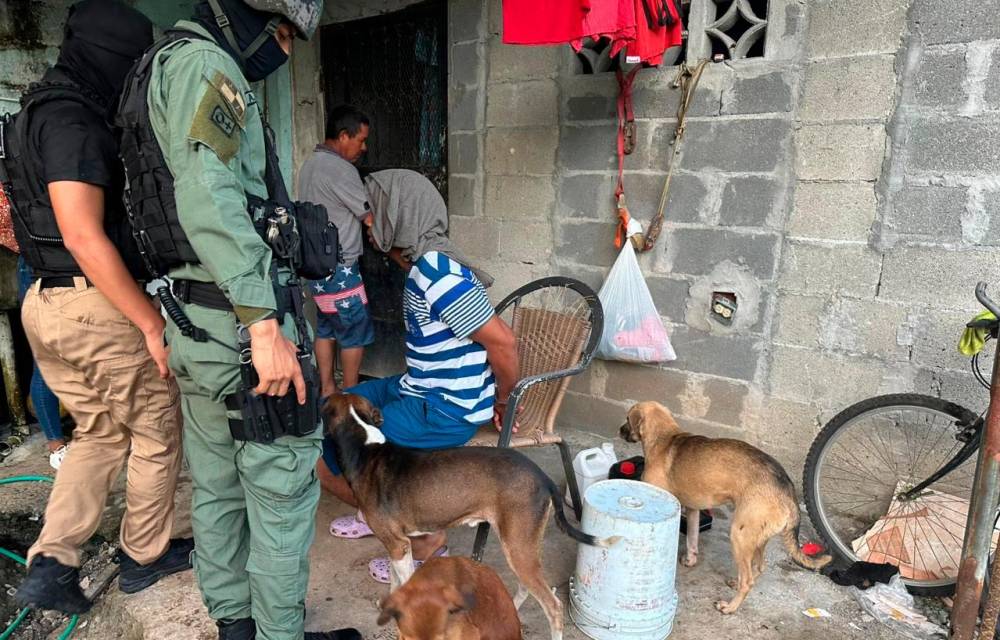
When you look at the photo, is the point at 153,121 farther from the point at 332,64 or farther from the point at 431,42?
the point at 332,64

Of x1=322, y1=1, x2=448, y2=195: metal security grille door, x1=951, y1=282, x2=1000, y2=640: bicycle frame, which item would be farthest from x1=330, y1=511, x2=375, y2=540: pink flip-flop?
x1=322, y1=1, x2=448, y2=195: metal security grille door

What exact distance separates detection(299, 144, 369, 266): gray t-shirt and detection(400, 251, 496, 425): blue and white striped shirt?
147 centimetres

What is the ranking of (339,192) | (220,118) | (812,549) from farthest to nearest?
1. (339,192)
2. (812,549)
3. (220,118)

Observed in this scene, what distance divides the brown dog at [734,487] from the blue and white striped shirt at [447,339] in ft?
2.54

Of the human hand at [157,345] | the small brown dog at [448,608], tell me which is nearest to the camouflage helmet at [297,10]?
the human hand at [157,345]

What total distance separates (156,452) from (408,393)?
0.99 m

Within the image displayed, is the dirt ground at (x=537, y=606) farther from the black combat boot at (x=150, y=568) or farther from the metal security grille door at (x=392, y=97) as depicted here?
the metal security grille door at (x=392, y=97)

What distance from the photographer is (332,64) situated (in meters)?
5.02

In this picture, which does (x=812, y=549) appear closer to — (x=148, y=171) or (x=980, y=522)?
(x=980, y=522)

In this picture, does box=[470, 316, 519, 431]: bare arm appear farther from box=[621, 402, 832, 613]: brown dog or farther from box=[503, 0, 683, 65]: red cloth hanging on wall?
box=[503, 0, 683, 65]: red cloth hanging on wall

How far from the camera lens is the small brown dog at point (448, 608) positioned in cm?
164

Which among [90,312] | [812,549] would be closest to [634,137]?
[812,549]

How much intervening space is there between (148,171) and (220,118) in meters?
0.29

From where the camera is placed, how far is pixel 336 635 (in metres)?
2.26
